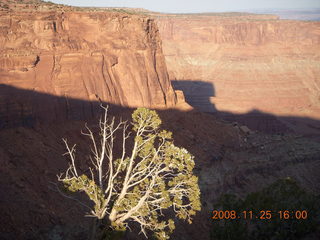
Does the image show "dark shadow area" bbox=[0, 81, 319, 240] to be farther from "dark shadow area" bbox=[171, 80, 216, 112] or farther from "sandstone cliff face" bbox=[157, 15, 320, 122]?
"sandstone cliff face" bbox=[157, 15, 320, 122]

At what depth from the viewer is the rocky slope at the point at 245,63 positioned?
5922 cm

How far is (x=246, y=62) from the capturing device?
242 feet

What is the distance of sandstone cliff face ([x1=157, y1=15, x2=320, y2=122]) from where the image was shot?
195 feet

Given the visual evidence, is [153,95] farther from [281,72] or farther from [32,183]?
[281,72]

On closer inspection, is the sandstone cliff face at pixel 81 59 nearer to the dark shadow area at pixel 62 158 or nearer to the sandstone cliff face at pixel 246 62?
the dark shadow area at pixel 62 158

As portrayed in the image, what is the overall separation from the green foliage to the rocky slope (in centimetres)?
3645

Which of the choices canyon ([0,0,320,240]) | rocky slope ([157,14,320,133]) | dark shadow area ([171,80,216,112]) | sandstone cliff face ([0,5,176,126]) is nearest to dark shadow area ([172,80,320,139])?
dark shadow area ([171,80,216,112])

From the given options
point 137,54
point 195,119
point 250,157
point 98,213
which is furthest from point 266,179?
point 98,213

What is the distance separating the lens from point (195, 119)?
34094 mm

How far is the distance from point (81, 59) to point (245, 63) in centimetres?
5173
